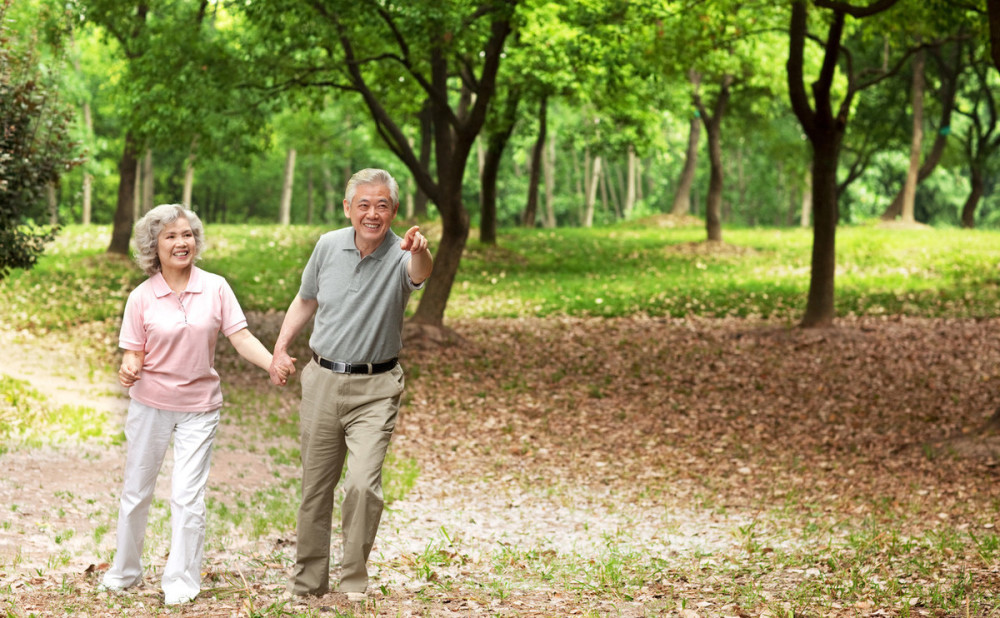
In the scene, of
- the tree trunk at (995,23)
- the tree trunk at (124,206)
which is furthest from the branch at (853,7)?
the tree trunk at (124,206)

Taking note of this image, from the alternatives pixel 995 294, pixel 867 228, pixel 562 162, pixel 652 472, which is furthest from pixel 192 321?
pixel 562 162

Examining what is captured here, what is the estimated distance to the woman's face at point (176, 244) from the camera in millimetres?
5109

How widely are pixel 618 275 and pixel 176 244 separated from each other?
2024cm

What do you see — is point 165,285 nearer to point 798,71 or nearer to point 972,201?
point 798,71

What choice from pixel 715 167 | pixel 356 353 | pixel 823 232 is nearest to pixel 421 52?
pixel 823 232

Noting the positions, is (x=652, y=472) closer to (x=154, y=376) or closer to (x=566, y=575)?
(x=566, y=575)

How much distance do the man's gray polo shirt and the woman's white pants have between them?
2.47ft

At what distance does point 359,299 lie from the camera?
207 inches

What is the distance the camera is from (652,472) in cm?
1032

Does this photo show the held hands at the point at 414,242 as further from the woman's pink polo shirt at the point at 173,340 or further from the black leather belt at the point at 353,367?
the woman's pink polo shirt at the point at 173,340

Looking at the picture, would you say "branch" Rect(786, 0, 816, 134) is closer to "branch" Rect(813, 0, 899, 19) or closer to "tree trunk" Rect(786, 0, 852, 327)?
"tree trunk" Rect(786, 0, 852, 327)

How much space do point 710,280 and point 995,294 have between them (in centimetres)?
588

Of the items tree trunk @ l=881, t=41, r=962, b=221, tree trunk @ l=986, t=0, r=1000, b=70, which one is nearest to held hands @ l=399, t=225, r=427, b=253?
tree trunk @ l=986, t=0, r=1000, b=70

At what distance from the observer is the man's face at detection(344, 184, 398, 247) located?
521 centimetres
